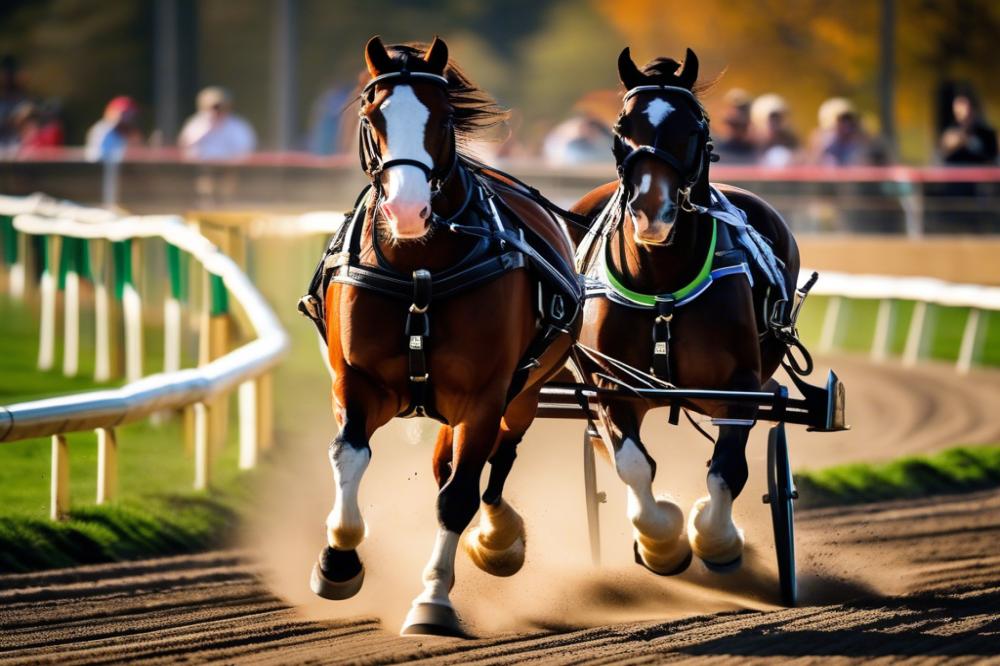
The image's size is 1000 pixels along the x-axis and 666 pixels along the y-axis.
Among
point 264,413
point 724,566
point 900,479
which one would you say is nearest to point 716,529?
point 724,566

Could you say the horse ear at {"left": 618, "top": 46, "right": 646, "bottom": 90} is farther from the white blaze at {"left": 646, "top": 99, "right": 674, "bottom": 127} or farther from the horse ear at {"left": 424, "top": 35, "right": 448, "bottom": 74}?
the horse ear at {"left": 424, "top": 35, "right": 448, "bottom": 74}

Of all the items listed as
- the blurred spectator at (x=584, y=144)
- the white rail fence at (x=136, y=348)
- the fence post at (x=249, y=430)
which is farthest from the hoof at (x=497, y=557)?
the blurred spectator at (x=584, y=144)

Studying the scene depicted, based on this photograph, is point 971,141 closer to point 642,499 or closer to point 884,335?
point 884,335

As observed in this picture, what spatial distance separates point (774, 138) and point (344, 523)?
40.3 feet

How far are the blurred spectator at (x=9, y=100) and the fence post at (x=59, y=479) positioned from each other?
48.1ft

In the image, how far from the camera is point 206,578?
687 centimetres

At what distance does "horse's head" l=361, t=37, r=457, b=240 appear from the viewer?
217 inches

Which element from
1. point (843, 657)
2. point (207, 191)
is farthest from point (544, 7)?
point (843, 657)

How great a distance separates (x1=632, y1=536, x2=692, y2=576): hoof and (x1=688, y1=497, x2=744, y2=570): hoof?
0.05 m

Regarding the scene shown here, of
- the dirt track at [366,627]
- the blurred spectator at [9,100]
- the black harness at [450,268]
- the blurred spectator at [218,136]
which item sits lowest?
the dirt track at [366,627]

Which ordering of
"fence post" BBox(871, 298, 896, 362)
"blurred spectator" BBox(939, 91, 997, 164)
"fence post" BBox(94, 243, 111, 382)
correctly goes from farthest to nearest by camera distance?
"blurred spectator" BBox(939, 91, 997, 164)
"fence post" BBox(871, 298, 896, 362)
"fence post" BBox(94, 243, 111, 382)

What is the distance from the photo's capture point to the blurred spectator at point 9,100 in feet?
70.3

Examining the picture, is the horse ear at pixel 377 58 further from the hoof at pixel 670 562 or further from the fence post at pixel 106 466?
the fence post at pixel 106 466

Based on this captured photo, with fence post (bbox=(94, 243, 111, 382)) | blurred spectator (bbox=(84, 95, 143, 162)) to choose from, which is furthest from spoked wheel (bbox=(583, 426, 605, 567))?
blurred spectator (bbox=(84, 95, 143, 162))
